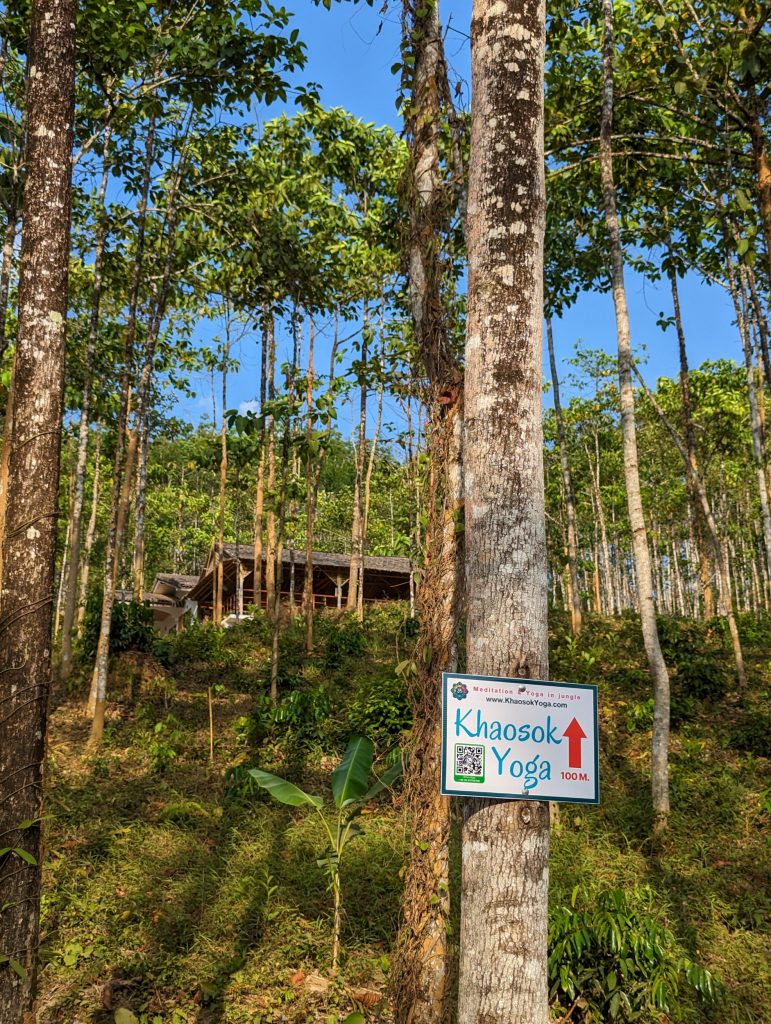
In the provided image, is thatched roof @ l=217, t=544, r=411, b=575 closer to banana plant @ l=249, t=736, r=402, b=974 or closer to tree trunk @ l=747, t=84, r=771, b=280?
banana plant @ l=249, t=736, r=402, b=974

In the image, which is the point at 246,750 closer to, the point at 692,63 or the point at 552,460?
the point at 692,63

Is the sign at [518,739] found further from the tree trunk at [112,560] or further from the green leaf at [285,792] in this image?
the tree trunk at [112,560]

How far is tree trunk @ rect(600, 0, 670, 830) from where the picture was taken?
8297 millimetres

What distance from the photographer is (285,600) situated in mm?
25906

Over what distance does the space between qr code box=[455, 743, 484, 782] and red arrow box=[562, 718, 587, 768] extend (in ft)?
0.97

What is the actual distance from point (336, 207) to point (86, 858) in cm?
1272

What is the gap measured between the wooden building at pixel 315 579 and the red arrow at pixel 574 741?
2254cm

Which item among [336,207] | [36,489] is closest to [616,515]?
[336,207]

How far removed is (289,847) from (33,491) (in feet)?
17.2

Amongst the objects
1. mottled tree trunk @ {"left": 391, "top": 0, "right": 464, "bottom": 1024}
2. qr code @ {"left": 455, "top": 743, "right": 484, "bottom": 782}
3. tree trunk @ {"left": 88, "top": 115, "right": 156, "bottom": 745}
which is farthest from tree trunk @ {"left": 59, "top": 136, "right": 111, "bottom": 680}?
qr code @ {"left": 455, "top": 743, "right": 484, "bottom": 782}

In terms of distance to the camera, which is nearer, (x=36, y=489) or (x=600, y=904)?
(x=36, y=489)

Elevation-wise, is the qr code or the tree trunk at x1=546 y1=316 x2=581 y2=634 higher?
the tree trunk at x1=546 y1=316 x2=581 y2=634

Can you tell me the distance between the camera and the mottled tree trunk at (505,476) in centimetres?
228

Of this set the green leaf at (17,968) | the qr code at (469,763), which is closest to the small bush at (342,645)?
the green leaf at (17,968)
